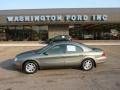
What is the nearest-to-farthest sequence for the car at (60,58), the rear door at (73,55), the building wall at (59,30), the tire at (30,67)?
the tire at (30,67), the car at (60,58), the rear door at (73,55), the building wall at (59,30)

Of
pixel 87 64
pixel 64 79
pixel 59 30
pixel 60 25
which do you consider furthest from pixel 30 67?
pixel 60 25

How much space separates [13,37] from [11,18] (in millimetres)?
3665

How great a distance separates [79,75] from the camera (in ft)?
35.7

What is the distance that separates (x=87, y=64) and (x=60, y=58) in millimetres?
1304

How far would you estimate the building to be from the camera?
38031mm

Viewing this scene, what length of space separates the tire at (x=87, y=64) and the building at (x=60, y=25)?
1032 inches

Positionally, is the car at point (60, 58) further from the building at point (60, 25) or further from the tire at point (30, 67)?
the building at point (60, 25)

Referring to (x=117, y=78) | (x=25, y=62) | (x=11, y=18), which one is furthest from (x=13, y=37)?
(x=117, y=78)

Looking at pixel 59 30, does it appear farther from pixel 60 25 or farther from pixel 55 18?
pixel 55 18

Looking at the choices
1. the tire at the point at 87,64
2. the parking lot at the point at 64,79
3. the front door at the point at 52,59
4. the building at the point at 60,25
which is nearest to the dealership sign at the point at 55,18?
the building at the point at 60,25

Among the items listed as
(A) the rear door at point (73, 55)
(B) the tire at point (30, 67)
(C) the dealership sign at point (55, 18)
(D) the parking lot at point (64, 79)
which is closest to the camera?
(D) the parking lot at point (64, 79)

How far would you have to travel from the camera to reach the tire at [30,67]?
462 inches

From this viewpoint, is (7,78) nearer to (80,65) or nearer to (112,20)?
(80,65)

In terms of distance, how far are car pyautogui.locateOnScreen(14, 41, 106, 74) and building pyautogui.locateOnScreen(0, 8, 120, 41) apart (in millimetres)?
26123
